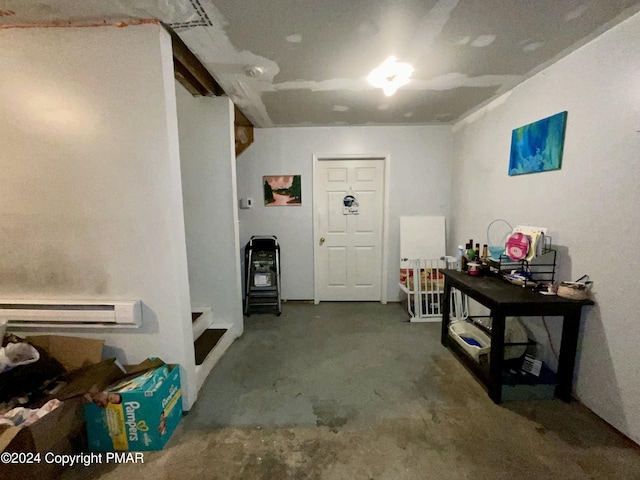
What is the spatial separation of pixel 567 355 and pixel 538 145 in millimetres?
1505

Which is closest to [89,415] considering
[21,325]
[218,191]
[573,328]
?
[21,325]

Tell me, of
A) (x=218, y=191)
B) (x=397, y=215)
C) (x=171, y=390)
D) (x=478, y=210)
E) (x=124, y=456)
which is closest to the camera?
(x=124, y=456)

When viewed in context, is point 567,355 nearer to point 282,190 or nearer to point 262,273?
point 262,273

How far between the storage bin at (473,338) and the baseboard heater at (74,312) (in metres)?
2.39

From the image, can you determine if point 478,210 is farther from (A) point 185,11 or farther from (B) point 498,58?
(A) point 185,11

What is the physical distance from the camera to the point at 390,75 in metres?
2.10

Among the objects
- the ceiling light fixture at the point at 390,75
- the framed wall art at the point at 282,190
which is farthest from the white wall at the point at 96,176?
the framed wall art at the point at 282,190

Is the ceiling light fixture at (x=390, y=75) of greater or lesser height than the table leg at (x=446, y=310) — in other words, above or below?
above

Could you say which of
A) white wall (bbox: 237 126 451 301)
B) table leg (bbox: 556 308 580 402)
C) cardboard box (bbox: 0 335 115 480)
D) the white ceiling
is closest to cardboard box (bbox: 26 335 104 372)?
cardboard box (bbox: 0 335 115 480)

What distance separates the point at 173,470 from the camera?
4.64ft

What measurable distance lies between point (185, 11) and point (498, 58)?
1.94 metres

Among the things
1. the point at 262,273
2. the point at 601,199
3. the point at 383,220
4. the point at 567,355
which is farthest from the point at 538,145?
the point at 262,273

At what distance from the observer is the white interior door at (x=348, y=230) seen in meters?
3.66
